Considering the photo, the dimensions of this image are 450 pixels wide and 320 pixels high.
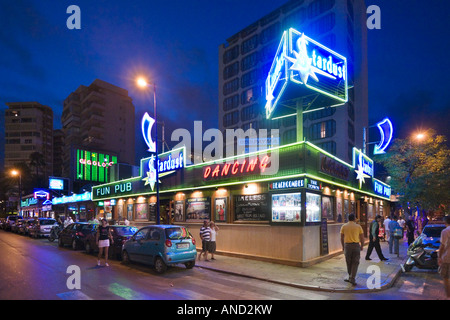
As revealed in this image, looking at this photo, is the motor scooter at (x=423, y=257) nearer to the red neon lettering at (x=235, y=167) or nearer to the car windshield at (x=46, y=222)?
the red neon lettering at (x=235, y=167)

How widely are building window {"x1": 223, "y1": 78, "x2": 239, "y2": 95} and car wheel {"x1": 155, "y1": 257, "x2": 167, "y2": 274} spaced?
6275cm

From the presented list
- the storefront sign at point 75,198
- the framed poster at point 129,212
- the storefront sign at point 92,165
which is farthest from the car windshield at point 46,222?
the storefront sign at point 92,165

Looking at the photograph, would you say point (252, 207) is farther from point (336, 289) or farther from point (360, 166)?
point (360, 166)

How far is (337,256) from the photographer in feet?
49.8

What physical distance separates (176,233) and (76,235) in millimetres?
9260

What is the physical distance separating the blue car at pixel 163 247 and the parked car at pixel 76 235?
639 cm

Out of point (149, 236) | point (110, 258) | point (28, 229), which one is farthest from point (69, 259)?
point (28, 229)

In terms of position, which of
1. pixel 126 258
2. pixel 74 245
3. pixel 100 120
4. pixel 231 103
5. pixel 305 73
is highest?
pixel 231 103

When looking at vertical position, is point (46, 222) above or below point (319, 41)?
below

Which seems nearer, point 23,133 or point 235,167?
point 235,167

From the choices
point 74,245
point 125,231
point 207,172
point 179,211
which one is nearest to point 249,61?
point 179,211

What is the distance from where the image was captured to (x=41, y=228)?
2617 cm

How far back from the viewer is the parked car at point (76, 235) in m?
17.5
